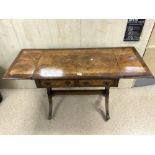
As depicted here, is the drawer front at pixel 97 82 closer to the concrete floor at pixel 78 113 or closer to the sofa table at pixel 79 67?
the sofa table at pixel 79 67

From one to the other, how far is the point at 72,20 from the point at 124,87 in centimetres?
113

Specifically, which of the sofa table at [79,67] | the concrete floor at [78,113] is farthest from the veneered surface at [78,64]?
the concrete floor at [78,113]

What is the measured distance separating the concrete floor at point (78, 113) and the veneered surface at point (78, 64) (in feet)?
2.13

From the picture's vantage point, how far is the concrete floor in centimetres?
150

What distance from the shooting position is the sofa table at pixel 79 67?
3.74ft

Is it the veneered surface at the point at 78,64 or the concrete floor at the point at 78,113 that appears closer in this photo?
the veneered surface at the point at 78,64

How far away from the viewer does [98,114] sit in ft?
5.37

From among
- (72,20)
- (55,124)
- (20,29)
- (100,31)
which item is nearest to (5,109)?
(55,124)

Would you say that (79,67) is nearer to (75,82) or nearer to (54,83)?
(75,82)

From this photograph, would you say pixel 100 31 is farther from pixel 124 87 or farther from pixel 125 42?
pixel 124 87

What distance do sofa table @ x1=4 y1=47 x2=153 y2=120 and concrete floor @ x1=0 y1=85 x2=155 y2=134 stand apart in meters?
0.51

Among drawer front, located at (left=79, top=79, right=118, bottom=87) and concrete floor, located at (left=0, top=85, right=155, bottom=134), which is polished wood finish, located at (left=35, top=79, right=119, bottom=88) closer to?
drawer front, located at (left=79, top=79, right=118, bottom=87)

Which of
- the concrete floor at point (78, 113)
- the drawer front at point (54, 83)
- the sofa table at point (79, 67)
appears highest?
the sofa table at point (79, 67)

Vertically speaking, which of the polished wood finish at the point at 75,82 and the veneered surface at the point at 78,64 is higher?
the veneered surface at the point at 78,64
